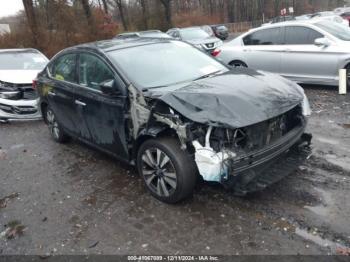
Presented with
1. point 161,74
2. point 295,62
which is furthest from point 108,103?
point 295,62

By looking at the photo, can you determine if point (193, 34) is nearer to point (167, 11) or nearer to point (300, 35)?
point (300, 35)

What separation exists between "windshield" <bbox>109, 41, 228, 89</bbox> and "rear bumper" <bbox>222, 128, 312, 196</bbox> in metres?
1.39

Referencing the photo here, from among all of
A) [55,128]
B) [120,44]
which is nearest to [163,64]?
[120,44]

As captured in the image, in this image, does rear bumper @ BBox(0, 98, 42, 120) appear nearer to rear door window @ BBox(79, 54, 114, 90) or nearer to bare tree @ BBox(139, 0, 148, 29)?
rear door window @ BBox(79, 54, 114, 90)

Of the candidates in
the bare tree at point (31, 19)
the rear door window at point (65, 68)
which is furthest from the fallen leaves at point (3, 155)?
the bare tree at point (31, 19)

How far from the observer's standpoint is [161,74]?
446 cm

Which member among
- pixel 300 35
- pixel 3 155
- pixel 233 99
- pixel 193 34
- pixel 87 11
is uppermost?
pixel 87 11

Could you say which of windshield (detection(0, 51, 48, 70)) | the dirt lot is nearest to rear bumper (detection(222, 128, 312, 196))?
the dirt lot

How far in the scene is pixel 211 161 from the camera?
11.0ft

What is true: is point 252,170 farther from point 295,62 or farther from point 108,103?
point 295,62

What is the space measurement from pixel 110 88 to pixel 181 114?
1055 mm

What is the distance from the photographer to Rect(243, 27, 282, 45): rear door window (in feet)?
28.6

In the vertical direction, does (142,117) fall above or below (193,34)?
below

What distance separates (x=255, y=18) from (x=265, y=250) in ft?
197
